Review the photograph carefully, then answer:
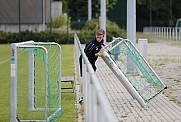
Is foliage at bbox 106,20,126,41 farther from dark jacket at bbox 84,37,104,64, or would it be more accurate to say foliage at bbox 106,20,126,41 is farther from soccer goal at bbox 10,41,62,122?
dark jacket at bbox 84,37,104,64

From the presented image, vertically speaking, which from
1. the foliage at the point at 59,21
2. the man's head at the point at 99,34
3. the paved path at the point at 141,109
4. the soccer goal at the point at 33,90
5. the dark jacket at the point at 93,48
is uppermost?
the foliage at the point at 59,21

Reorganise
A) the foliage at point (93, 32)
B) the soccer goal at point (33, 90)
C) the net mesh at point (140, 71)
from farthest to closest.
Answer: the foliage at point (93, 32) → the net mesh at point (140, 71) → the soccer goal at point (33, 90)

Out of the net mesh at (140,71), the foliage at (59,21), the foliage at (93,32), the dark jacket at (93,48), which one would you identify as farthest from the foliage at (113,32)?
the dark jacket at (93,48)

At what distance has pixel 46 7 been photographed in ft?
161

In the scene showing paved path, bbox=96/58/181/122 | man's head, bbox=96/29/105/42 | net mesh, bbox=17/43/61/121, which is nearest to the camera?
net mesh, bbox=17/43/61/121

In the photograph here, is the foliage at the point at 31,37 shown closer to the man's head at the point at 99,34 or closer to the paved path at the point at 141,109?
the paved path at the point at 141,109

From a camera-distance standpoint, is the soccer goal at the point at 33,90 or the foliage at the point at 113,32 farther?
the foliage at the point at 113,32

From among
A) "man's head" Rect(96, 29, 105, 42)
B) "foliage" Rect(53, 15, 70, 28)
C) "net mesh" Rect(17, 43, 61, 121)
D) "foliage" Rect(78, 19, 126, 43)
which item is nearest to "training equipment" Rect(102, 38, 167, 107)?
"man's head" Rect(96, 29, 105, 42)

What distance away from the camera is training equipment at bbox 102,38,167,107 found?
12738mm

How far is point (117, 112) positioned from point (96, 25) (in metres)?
40.0

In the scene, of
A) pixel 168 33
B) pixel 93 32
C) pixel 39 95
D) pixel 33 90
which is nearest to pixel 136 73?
pixel 39 95

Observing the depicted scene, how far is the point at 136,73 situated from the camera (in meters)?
14.6

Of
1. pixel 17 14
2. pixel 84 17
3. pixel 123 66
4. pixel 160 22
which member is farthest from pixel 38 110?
pixel 160 22

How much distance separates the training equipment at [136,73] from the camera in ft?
41.8
